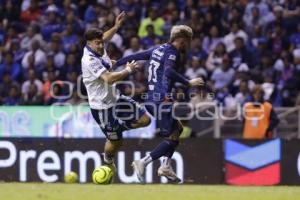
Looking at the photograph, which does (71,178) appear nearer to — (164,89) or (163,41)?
(164,89)

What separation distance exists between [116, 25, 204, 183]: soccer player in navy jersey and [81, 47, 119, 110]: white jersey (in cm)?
55

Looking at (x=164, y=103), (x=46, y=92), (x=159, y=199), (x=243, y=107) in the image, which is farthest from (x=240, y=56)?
(x=159, y=199)

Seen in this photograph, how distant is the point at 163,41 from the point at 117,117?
26.4ft

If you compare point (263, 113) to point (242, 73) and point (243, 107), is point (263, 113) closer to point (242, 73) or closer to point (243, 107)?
point (243, 107)

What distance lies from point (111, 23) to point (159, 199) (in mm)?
11788

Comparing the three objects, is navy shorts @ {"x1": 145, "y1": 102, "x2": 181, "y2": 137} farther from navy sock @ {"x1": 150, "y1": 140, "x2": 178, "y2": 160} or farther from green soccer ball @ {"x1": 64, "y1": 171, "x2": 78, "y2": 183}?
green soccer ball @ {"x1": 64, "y1": 171, "x2": 78, "y2": 183}

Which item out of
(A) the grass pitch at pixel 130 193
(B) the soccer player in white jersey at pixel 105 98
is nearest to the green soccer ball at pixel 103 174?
(A) the grass pitch at pixel 130 193

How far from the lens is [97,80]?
1514 centimetres

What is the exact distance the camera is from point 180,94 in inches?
826

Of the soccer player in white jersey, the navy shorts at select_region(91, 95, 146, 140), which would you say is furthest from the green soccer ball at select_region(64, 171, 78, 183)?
the navy shorts at select_region(91, 95, 146, 140)

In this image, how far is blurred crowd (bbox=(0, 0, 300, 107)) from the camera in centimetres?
2170

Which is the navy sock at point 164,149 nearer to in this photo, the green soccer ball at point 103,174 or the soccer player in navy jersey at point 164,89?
Answer: the soccer player in navy jersey at point 164,89

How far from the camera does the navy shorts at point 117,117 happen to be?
15320 millimetres

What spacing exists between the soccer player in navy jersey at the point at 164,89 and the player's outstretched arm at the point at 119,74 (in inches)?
24.9
